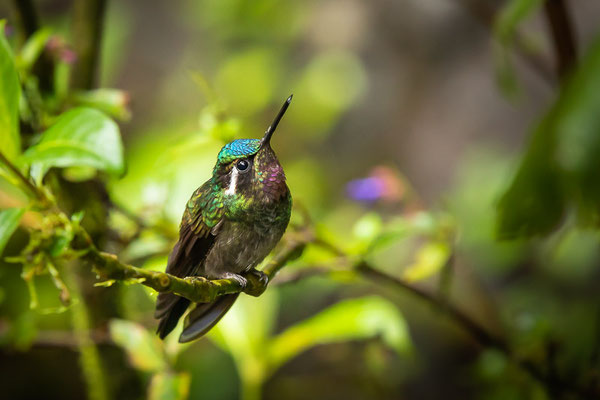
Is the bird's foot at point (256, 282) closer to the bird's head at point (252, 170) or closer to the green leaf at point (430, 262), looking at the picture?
the bird's head at point (252, 170)

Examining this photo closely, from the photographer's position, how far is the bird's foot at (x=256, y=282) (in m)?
0.61

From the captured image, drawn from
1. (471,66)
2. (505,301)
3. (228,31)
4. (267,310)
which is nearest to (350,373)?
(505,301)

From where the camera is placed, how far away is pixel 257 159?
24.1 inches

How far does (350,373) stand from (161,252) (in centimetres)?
208

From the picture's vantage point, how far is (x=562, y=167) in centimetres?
116

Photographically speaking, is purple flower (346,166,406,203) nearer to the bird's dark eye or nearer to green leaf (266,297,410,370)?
green leaf (266,297,410,370)

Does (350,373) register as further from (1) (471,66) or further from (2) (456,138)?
(1) (471,66)

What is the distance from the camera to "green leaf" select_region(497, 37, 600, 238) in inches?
44.0

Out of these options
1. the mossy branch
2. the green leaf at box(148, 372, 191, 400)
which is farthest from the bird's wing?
the green leaf at box(148, 372, 191, 400)

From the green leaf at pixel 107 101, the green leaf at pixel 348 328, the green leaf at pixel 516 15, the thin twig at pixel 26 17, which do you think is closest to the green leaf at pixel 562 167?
the green leaf at pixel 516 15

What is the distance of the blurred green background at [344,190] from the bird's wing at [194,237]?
112 mm

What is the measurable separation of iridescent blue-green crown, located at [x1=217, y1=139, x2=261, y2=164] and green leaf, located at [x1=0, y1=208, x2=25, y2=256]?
11.1 inches

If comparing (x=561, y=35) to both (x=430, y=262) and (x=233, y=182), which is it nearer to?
(x=430, y=262)

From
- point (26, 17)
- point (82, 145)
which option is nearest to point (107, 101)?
point (26, 17)
